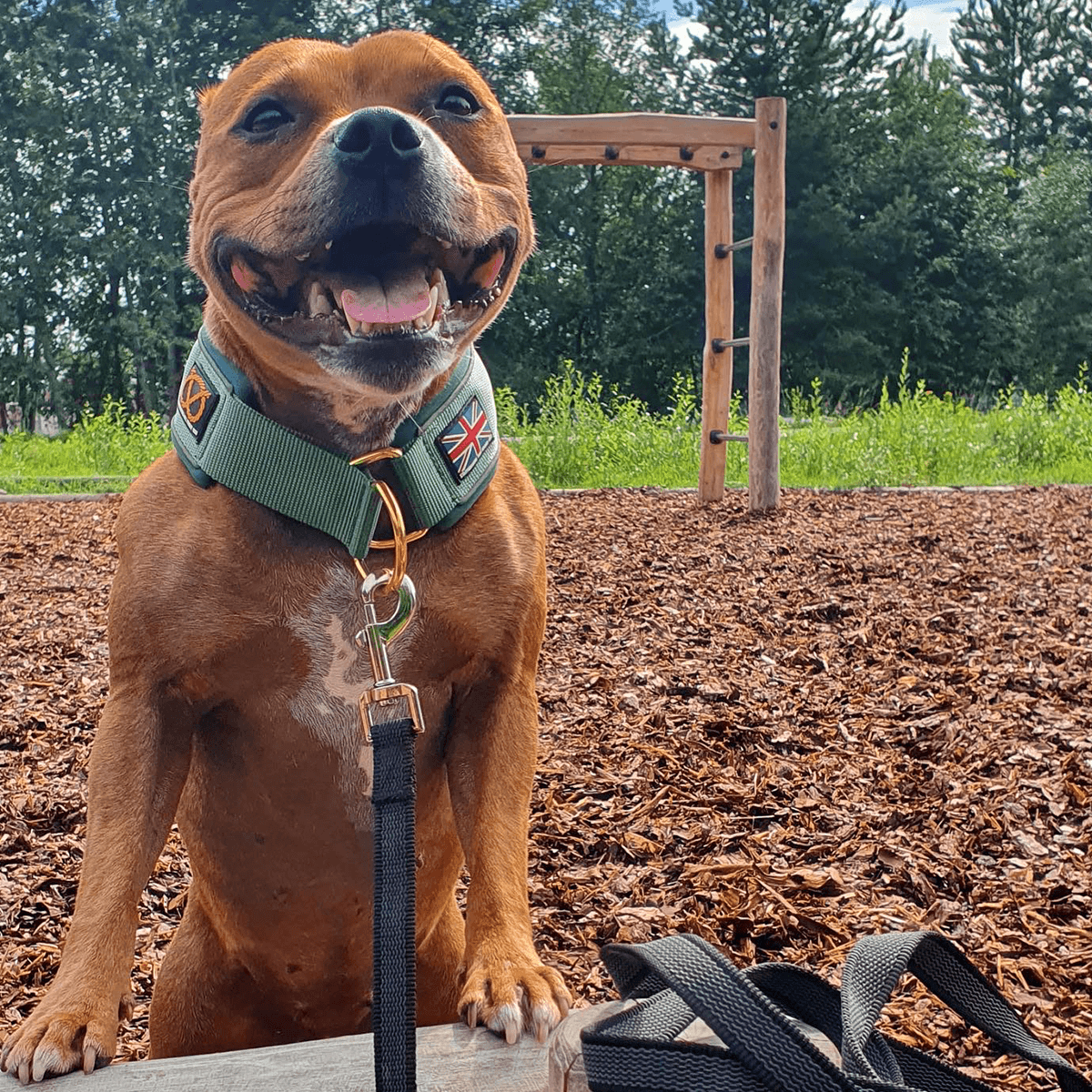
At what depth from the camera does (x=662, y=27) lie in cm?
3170

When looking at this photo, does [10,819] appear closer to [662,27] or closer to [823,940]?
[823,940]

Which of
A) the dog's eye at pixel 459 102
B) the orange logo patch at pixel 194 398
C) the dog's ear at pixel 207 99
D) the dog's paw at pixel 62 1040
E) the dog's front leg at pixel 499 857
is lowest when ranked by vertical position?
the dog's paw at pixel 62 1040

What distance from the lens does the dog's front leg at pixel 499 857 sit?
1.31 metres

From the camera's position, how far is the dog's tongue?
1.37 meters

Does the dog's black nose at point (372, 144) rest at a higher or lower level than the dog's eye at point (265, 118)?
lower

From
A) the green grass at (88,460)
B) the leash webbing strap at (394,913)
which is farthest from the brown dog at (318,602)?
the green grass at (88,460)

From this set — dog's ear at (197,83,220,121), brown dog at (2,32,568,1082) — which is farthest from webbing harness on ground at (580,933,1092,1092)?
dog's ear at (197,83,220,121)

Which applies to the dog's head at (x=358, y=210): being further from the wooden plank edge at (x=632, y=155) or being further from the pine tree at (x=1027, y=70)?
the pine tree at (x=1027, y=70)

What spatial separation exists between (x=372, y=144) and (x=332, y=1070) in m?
0.98

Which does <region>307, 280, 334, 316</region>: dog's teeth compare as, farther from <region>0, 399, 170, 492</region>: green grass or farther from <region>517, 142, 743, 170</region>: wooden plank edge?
<region>0, 399, 170, 492</region>: green grass

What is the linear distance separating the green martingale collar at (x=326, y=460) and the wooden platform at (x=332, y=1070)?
540 mm

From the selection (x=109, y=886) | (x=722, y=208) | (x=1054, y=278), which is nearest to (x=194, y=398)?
(x=109, y=886)

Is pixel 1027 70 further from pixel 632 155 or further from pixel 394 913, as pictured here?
pixel 394 913

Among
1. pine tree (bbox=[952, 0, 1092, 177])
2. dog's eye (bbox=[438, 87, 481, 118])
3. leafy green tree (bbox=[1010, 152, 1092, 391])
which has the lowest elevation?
dog's eye (bbox=[438, 87, 481, 118])
